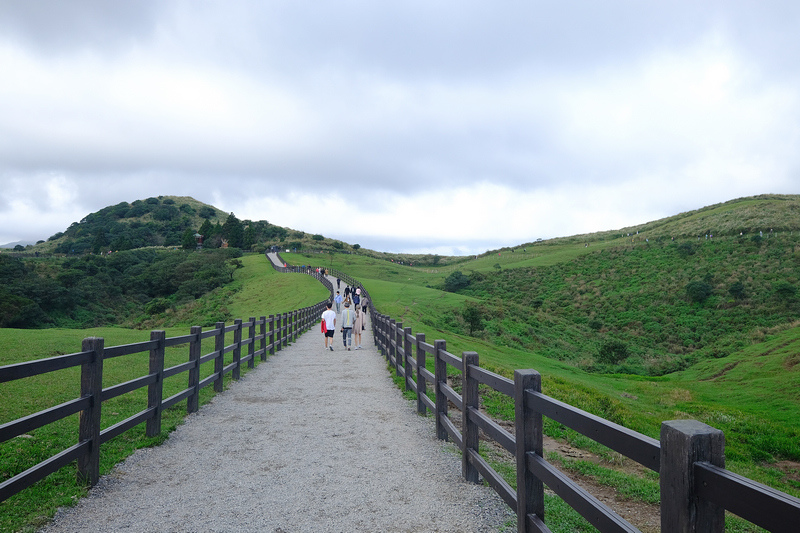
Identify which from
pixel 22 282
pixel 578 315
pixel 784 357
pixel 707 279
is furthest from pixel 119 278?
pixel 784 357

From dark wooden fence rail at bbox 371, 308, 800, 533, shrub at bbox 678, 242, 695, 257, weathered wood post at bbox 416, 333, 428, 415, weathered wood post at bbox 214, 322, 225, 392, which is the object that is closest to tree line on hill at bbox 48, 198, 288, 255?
shrub at bbox 678, 242, 695, 257

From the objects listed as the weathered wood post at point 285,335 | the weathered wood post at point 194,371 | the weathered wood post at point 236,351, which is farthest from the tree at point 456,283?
the weathered wood post at point 194,371

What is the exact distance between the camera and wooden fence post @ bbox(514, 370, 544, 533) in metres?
4.03

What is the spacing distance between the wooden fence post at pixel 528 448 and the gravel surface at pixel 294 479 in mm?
790

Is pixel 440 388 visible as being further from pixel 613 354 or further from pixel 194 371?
pixel 613 354

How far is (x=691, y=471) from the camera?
7.26 feet

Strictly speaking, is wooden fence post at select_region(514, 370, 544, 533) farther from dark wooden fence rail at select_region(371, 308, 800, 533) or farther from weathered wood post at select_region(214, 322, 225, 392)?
weathered wood post at select_region(214, 322, 225, 392)

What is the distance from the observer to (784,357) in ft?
76.0

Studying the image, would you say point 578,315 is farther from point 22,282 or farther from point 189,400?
point 22,282

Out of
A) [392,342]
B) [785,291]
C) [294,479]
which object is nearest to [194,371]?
[294,479]

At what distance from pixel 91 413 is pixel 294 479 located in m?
2.35

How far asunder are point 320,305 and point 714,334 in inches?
1196

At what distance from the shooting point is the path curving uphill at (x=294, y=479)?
488cm

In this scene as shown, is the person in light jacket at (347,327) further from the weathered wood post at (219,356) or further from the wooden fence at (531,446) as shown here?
the wooden fence at (531,446)
